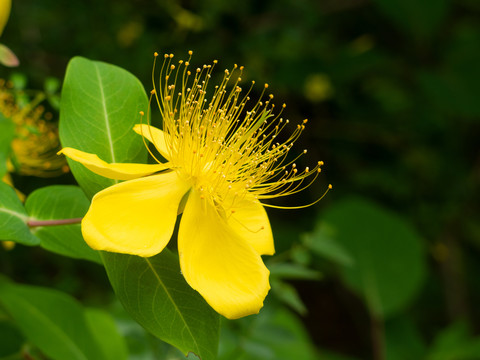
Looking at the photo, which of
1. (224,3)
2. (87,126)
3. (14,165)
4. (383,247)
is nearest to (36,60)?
(224,3)

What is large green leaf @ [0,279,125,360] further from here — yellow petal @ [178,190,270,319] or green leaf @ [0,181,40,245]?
yellow petal @ [178,190,270,319]

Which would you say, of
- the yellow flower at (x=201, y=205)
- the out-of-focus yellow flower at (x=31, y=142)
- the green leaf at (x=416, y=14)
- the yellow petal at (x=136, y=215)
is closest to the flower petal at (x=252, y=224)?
the yellow flower at (x=201, y=205)

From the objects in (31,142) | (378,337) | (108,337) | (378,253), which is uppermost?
(31,142)

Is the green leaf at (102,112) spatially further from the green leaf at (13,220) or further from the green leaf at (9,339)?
the green leaf at (9,339)

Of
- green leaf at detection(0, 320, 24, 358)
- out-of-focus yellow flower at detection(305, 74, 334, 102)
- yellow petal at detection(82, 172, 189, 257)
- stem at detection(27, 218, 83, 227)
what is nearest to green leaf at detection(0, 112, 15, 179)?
stem at detection(27, 218, 83, 227)

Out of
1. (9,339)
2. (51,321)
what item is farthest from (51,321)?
(9,339)

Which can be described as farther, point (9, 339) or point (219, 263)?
point (9, 339)

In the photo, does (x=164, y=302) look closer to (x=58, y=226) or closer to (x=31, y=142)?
(x=58, y=226)
